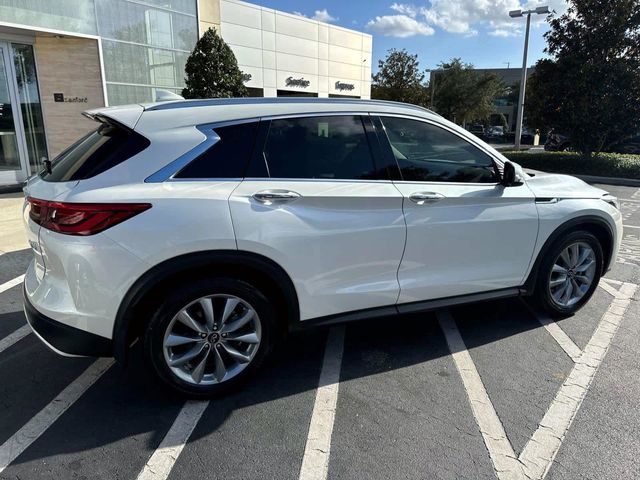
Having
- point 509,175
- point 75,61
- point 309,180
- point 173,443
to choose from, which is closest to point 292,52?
point 75,61

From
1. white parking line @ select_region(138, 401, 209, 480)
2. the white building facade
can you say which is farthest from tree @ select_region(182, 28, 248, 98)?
white parking line @ select_region(138, 401, 209, 480)

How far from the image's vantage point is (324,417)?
8.69 feet

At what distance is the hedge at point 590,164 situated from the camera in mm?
13711

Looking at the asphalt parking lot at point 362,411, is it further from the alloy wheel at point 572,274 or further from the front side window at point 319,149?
the front side window at point 319,149

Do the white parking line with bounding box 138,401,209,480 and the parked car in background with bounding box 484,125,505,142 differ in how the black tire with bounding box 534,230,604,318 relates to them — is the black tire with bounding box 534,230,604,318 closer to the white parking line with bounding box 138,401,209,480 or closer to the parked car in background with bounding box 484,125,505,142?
the white parking line with bounding box 138,401,209,480

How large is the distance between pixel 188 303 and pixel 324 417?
1.04 meters

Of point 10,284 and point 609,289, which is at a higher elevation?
point 10,284

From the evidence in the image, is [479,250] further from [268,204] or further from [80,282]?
[80,282]

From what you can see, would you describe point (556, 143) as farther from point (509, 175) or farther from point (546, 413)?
point (546, 413)

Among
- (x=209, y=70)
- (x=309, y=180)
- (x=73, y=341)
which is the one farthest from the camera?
(x=209, y=70)

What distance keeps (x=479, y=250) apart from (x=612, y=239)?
1.57 m

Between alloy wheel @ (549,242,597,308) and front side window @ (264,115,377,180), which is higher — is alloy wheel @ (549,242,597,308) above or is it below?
below

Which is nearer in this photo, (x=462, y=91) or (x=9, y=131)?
(x=9, y=131)

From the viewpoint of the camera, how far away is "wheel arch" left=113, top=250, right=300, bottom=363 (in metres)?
2.42
